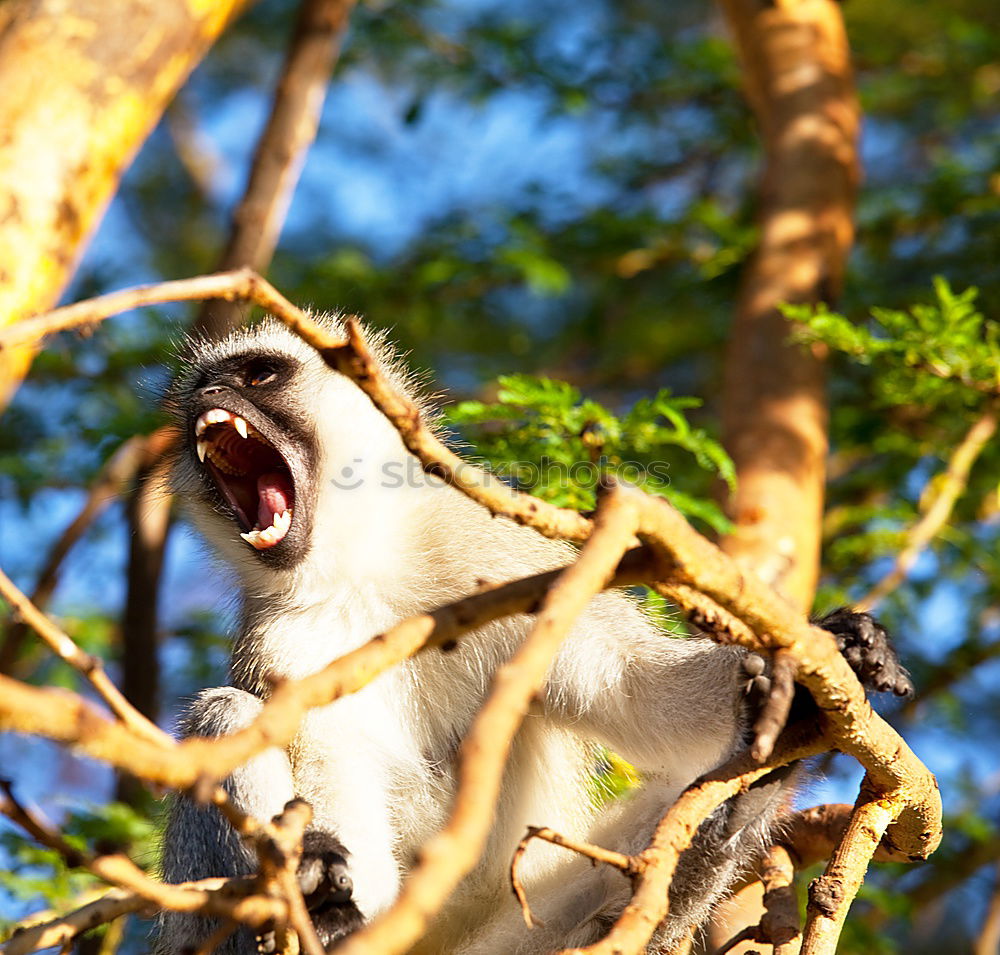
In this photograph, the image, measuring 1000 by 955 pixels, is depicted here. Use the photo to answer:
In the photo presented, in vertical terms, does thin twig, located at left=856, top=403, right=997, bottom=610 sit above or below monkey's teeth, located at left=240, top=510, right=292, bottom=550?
above

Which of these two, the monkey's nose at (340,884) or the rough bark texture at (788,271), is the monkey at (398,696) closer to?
the monkey's nose at (340,884)

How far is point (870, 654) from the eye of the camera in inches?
89.0

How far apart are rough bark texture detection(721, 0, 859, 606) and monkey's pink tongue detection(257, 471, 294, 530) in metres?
1.23

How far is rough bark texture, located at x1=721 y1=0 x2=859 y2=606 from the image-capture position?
3375mm

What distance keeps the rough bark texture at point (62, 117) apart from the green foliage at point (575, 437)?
1.18m

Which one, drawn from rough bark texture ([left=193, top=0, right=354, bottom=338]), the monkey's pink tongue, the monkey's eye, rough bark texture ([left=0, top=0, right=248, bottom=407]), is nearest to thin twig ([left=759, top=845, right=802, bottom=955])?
the monkey's pink tongue

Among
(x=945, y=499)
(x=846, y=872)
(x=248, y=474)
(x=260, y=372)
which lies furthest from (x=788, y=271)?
(x=846, y=872)

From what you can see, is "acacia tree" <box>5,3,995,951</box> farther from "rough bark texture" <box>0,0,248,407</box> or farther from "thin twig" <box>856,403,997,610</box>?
"rough bark texture" <box>0,0,248,407</box>

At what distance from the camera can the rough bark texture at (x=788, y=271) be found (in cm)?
338

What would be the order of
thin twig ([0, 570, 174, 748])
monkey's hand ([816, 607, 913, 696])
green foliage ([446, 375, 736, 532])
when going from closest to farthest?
1. thin twig ([0, 570, 174, 748])
2. monkey's hand ([816, 607, 913, 696])
3. green foliage ([446, 375, 736, 532])

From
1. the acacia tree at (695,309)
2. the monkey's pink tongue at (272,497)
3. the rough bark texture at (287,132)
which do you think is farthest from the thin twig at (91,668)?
the rough bark texture at (287,132)

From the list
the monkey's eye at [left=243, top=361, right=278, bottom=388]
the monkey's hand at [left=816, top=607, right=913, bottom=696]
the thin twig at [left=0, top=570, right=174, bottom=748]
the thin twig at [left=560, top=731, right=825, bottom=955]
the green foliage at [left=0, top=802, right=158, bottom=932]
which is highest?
the thin twig at [left=0, top=570, right=174, bottom=748]

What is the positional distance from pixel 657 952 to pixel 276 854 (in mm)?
1454

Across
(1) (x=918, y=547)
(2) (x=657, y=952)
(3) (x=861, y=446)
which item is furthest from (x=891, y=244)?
(2) (x=657, y=952)
